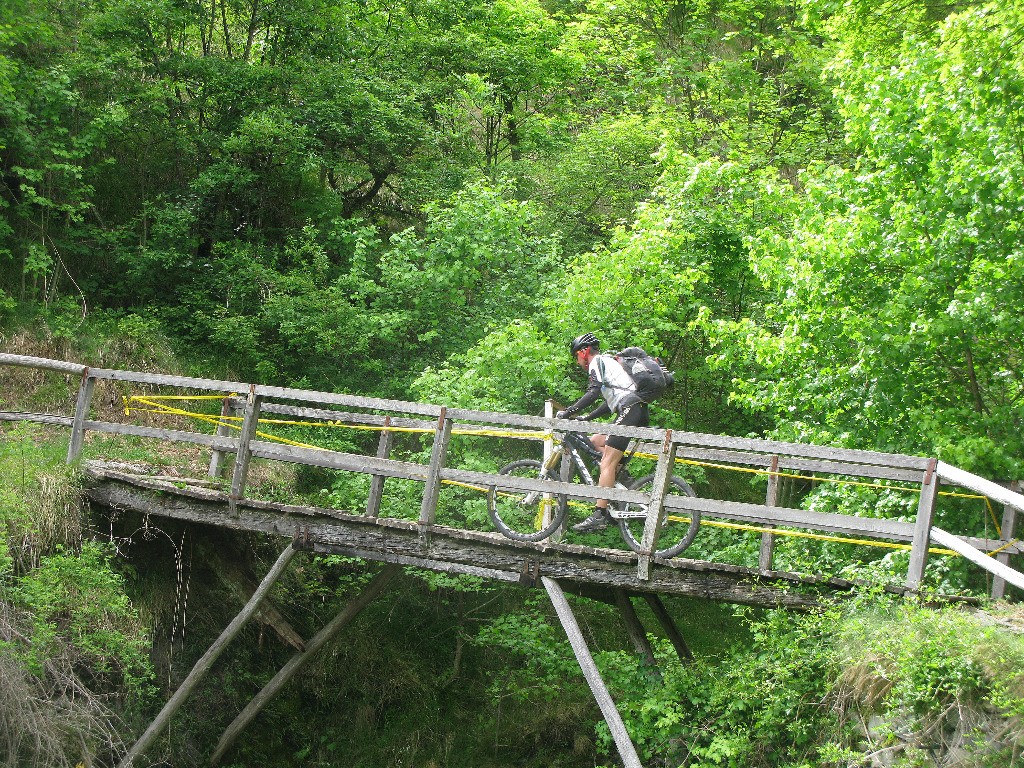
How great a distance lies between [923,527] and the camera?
6672 mm

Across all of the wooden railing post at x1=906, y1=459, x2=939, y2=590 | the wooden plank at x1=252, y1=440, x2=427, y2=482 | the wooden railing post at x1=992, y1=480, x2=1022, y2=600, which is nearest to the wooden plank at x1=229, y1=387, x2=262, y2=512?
the wooden plank at x1=252, y1=440, x2=427, y2=482

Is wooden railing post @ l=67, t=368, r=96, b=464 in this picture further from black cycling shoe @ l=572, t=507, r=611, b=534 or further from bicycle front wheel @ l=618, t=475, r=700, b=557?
bicycle front wheel @ l=618, t=475, r=700, b=557

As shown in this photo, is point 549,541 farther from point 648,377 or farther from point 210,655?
point 210,655

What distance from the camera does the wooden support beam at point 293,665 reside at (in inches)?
400

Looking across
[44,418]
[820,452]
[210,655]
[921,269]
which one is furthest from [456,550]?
[921,269]

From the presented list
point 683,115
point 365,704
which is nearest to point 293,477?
point 365,704

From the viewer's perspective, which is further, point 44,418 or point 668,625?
point 44,418

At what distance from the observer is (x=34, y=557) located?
855 centimetres

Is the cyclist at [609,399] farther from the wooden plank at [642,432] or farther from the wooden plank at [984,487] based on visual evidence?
the wooden plank at [984,487]

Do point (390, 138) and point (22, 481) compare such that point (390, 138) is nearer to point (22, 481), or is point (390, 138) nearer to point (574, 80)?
point (574, 80)

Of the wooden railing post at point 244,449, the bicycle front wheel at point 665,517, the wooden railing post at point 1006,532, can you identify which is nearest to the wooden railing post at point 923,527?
the wooden railing post at point 1006,532

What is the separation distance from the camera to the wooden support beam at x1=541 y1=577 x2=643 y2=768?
738 cm

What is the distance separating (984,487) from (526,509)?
5.68 metres

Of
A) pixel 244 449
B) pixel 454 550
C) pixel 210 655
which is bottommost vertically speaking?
pixel 210 655
